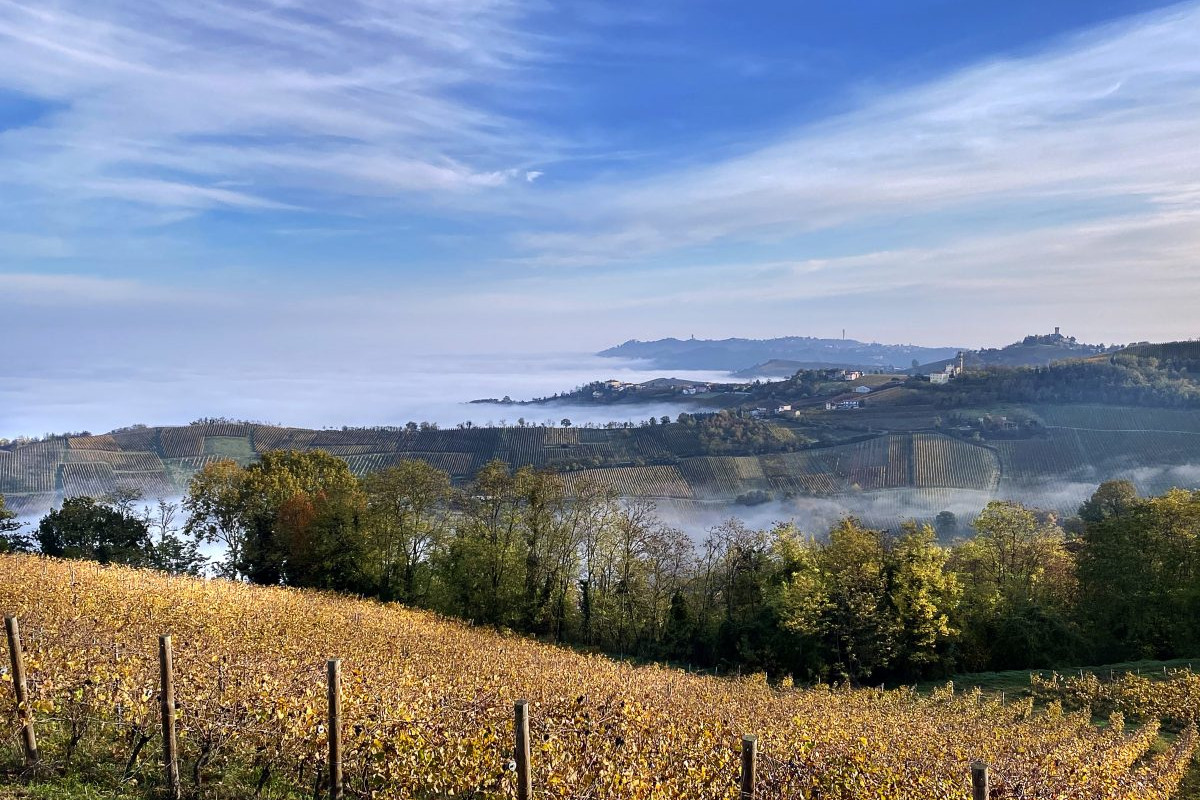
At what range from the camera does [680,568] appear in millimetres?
39312

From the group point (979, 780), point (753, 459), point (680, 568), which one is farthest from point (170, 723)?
point (753, 459)

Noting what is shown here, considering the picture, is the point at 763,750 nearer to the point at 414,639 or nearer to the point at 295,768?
the point at 295,768

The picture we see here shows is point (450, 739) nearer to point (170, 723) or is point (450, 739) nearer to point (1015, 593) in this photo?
point (170, 723)

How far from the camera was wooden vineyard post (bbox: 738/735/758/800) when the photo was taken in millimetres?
6338

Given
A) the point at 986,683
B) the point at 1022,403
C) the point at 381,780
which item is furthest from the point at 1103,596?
the point at 1022,403

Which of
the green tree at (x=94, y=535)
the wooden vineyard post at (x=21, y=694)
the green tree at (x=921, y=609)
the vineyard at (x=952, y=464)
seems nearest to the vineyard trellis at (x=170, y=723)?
the wooden vineyard post at (x=21, y=694)

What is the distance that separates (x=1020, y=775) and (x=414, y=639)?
13738 millimetres

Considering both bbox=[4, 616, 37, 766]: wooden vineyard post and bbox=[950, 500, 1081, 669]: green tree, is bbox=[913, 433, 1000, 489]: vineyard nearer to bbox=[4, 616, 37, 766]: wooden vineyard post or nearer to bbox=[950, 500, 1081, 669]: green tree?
bbox=[950, 500, 1081, 669]: green tree

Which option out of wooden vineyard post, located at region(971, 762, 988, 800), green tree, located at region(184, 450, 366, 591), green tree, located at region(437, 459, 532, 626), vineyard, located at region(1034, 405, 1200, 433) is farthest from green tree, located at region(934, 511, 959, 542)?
wooden vineyard post, located at region(971, 762, 988, 800)

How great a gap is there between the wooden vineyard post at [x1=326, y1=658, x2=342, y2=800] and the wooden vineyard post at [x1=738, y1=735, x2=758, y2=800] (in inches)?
159

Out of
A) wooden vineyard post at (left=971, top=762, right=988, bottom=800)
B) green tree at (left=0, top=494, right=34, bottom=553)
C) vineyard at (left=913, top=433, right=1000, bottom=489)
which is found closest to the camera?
wooden vineyard post at (left=971, top=762, right=988, bottom=800)

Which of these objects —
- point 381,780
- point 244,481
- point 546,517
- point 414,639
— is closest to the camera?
point 381,780

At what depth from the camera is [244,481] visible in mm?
41219

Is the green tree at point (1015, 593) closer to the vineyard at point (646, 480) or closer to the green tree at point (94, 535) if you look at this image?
the green tree at point (94, 535)
